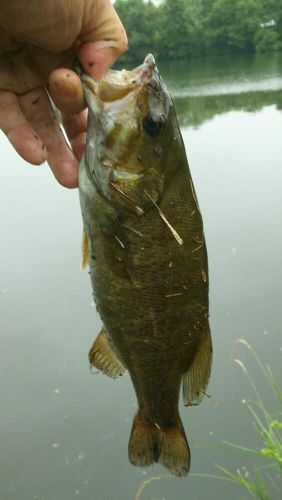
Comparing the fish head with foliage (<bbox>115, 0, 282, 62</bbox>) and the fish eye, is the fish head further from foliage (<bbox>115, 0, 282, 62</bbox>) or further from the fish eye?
foliage (<bbox>115, 0, 282, 62</bbox>)

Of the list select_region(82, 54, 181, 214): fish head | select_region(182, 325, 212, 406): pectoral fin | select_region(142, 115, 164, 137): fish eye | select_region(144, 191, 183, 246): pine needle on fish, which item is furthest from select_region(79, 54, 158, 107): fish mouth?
select_region(182, 325, 212, 406): pectoral fin

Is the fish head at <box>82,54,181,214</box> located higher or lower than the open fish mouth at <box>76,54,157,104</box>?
lower

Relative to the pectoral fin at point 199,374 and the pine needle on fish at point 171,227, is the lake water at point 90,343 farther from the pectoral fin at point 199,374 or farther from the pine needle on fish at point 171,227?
the pine needle on fish at point 171,227

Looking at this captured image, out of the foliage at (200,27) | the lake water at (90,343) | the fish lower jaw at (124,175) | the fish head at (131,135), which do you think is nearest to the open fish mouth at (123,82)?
the fish head at (131,135)

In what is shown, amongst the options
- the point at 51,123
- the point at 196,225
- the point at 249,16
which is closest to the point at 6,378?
the point at 51,123

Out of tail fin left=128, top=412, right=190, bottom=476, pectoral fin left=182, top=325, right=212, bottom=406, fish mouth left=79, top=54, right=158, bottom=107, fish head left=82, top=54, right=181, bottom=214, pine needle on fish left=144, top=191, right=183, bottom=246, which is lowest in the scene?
tail fin left=128, top=412, right=190, bottom=476

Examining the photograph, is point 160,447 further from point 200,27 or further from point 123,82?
point 200,27
